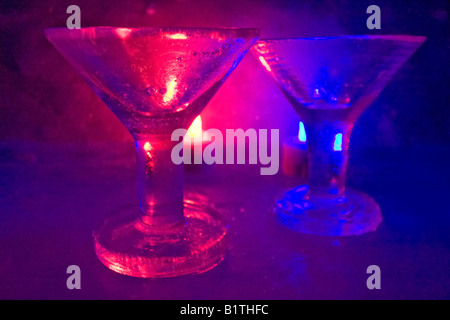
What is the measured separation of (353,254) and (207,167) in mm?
345

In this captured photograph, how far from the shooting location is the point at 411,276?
18.1 inches

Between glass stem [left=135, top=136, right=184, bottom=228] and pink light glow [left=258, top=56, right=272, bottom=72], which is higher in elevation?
pink light glow [left=258, top=56, right=272, bottom=72]

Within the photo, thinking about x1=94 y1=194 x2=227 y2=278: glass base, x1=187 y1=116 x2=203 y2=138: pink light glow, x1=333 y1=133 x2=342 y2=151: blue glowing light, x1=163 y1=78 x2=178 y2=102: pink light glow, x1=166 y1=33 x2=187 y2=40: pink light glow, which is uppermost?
x1=166 y1=33 x2=187 y2=40: pink light glow

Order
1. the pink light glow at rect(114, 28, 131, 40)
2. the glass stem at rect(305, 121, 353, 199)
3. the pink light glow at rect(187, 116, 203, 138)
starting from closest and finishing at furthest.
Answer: the pink light glow at rect(114, 28, 131, 40) < the glass stem at rect(305, 121, 353, 199) < the pink light glow at rect(187, 116, 203, 138)

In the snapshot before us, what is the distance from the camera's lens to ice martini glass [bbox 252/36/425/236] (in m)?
0.52

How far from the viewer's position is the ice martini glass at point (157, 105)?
0.40 metres

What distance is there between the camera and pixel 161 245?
0.51 metres

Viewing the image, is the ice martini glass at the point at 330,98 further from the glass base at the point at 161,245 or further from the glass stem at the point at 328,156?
the glass base at the point at 161,245

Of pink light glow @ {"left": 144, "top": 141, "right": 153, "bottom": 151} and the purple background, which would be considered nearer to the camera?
pink light glow @ {"left": 144, "top": 141, "right": 153, "bottom": 151}

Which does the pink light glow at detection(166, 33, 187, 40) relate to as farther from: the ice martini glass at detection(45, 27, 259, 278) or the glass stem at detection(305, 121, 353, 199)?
the glass stem at detection(305, 121, 353, 199)

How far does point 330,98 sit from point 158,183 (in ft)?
0.86

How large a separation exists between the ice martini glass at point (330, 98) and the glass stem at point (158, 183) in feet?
0.53

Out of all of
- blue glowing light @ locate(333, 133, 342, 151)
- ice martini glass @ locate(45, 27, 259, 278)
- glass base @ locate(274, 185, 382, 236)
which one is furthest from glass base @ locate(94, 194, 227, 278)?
blue glowing light @ locate(333, 133, 342, 151)

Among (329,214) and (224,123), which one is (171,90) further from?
(224,123)
